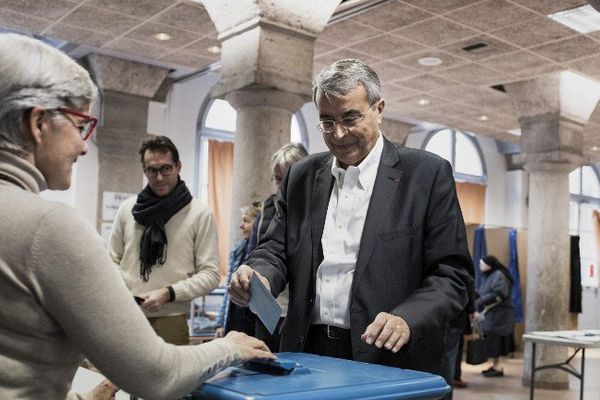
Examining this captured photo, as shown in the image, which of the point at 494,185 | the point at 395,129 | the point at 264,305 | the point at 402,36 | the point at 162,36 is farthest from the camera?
the point at 494,185

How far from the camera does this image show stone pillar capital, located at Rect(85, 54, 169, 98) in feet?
30.3

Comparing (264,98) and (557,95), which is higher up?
(557,95)

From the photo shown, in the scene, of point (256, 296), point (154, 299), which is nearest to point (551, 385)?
point (154, 299)

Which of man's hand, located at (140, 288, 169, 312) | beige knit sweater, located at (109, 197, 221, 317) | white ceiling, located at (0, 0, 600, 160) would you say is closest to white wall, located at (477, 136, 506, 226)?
white ceiling, located at (0, 0, 600, 160)

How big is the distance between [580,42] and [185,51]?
4456 millimetres

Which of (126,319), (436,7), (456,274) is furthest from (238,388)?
(436,7)

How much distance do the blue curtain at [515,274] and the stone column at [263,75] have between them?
8.36 m

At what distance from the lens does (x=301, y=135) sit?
1309 centimetres

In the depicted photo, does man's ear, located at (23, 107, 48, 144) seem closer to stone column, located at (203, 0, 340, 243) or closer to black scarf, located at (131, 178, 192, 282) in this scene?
black scarf, located at (131, 178, 192, 282)

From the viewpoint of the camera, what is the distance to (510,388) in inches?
356

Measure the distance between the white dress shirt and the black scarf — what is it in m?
1.46

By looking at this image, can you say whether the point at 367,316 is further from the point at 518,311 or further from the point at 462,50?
the point at 518,311

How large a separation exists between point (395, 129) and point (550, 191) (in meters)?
4.29

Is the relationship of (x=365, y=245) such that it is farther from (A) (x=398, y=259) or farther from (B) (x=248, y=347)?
(B) (x=248, y=347)
